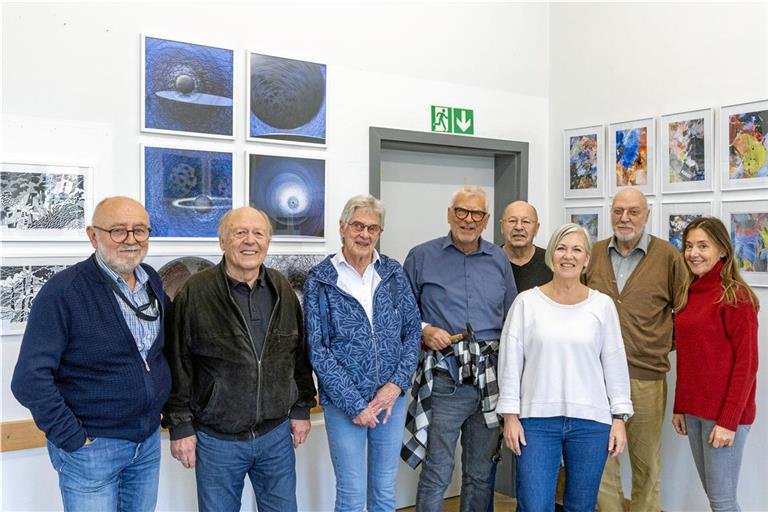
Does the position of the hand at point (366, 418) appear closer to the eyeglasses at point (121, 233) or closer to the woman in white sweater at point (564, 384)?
the woman in white sweater at point (564, 384)

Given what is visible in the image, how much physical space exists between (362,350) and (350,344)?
Result: 48 mm

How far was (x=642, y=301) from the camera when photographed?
9.19ft

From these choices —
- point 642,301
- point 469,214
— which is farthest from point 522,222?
point 642,301

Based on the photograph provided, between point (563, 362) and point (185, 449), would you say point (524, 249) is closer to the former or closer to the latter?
point (563, 362)

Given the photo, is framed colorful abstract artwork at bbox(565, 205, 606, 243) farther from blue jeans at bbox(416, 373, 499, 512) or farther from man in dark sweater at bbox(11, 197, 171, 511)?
man in dark sweater at bbox(11, 197, 171, 511)

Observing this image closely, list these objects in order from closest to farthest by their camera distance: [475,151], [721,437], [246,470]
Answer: [246,470]
[721,437]
[475,151]

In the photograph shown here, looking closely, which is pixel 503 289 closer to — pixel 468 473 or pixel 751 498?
pixel 468 473

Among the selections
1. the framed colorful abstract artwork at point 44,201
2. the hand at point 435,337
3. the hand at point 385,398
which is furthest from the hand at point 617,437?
the framed colorful abstract artwork at point 44,201

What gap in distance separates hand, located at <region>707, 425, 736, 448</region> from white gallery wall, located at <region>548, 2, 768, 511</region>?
0.68m

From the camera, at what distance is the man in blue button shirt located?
2529 mm

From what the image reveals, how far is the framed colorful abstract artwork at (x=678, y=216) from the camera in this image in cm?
325

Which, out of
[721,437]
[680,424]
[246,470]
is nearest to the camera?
[246,470]

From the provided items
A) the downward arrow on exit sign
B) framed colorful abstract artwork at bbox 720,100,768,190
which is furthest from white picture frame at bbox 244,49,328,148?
framed colorful abstract artwork at bbox 720,100,768,190

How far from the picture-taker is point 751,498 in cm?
304
